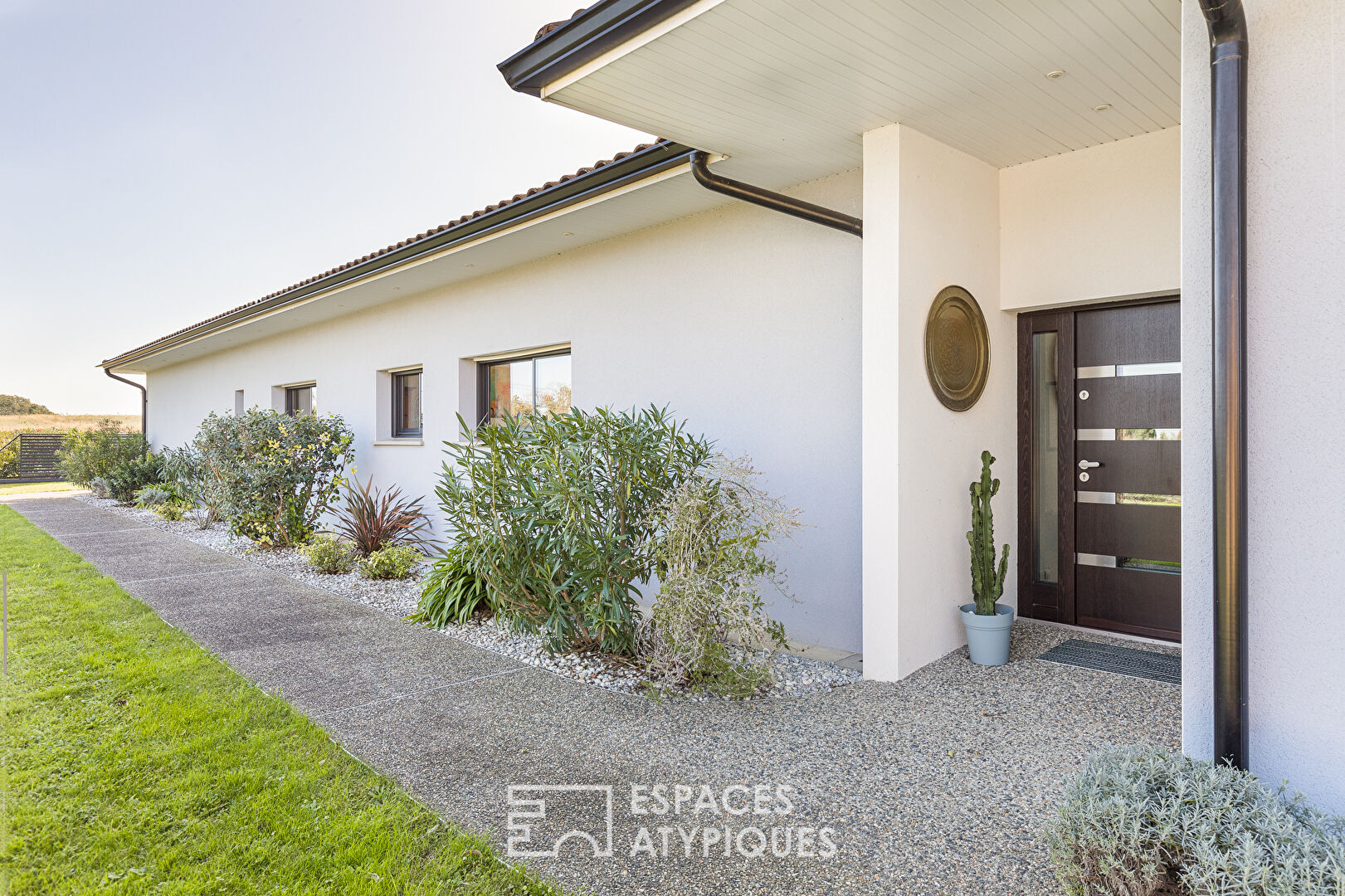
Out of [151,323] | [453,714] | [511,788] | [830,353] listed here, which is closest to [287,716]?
[453,714]

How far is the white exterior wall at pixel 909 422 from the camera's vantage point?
153 inches

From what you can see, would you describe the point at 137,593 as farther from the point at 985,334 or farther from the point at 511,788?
the point at 985,334

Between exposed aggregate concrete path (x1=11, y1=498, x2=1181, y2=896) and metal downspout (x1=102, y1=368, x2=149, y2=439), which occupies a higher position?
metal downspout (x1=102, y1=368, x2=149, y2=439)

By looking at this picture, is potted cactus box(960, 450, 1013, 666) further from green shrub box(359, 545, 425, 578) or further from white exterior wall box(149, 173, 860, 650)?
green shrub box(359, 545, 425, 578)

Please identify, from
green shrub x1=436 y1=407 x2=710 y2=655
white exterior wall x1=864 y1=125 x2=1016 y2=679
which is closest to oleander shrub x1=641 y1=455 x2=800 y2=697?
green shrub x1=436 y1=407 x2=710 y2=655

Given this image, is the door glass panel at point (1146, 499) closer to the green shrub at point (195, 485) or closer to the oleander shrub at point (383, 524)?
the oleander shrub at point (383, 524)

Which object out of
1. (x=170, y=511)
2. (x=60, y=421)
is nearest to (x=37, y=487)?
(x=60, y=421)

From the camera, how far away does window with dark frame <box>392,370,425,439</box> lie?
9.14m

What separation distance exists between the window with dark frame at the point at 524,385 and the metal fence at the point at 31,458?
18995mm

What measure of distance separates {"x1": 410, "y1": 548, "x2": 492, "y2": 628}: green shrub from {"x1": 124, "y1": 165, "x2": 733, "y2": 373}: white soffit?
2.63 metres

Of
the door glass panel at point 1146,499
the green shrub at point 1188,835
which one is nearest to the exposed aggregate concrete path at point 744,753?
the green shrub at point 1188,835

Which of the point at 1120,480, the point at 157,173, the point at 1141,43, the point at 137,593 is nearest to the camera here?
the point at 1141,43

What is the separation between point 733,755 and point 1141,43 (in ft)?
11.6

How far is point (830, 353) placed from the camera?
4668 millimetres
